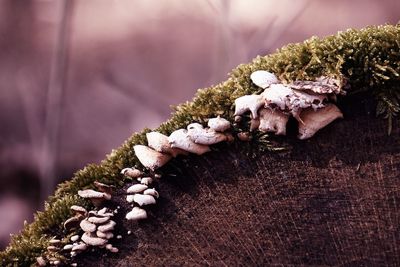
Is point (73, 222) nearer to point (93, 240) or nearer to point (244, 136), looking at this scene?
point (93, 240)

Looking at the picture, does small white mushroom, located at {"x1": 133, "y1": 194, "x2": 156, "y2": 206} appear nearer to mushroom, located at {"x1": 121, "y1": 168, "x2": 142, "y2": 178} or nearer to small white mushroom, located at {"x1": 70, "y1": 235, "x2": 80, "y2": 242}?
mushroom, located at {"x1": 121, "y1": 168, "x2": 142, "y2": 178}

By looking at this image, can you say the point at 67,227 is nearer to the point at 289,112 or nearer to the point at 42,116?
the point at 289,112

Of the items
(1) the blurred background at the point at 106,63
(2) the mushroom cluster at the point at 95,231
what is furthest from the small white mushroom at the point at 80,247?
(1) the blurred background at the point at 106,63

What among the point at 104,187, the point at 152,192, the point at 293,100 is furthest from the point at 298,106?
the point at 104,187

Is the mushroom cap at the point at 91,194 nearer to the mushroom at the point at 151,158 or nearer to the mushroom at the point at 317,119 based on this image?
the mushroom at the point at 151,158

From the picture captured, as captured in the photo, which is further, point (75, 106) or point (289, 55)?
point (75, 106)

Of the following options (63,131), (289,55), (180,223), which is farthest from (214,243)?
(63,131)
